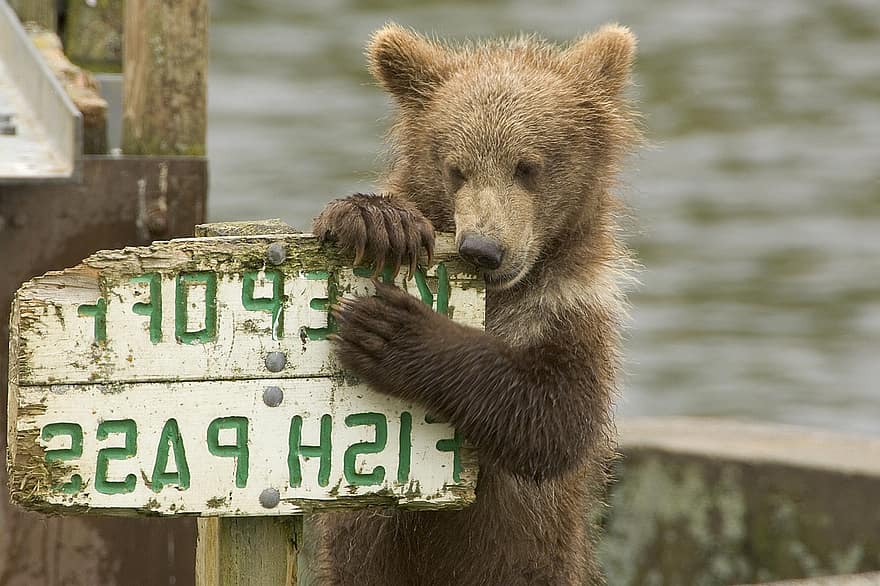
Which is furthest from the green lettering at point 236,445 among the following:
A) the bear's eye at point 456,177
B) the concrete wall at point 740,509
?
the concrete wall at point 740,509

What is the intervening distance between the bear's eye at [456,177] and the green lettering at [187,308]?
0.95 m

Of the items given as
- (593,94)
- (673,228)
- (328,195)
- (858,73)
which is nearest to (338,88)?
(328,195)

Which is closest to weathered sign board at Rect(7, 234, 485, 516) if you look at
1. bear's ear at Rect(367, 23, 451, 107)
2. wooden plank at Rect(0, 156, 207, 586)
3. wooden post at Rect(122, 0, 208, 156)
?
bear's ear at Rect(367, 23, 451, 107)

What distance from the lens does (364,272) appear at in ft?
11.6

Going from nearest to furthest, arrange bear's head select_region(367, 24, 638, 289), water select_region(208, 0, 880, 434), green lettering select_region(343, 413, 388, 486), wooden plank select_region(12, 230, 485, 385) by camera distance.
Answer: wooden plank select_region(12, 230, 485, 385)
green lettering select_region(343, 413, 388, 486)
bear's head select_region(367, 24, 638, 289)
water select_region(208, 0, 880, 434)

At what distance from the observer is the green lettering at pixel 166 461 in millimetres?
3318

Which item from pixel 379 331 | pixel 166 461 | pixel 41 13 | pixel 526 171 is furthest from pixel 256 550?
pixel 41 13

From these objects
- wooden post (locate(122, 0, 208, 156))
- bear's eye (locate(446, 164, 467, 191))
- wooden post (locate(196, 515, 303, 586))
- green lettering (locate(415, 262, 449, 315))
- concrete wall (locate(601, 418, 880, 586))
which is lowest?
concrete wall (locate(601, 418, 880, 586))

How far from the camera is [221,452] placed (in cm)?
336

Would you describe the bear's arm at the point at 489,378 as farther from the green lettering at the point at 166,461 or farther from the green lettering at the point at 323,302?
the green lettering at the point at 166,461

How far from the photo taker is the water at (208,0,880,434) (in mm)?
12117

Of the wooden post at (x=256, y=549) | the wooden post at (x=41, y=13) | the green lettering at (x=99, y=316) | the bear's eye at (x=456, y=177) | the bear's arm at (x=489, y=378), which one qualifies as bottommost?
the wooden post at (x=256, y=549)

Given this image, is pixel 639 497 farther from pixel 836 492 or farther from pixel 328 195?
pixel 328 195

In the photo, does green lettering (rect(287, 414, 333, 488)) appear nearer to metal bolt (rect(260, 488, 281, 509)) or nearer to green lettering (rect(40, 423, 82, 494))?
metal bolt (rect(260, 488, 281, 509))
